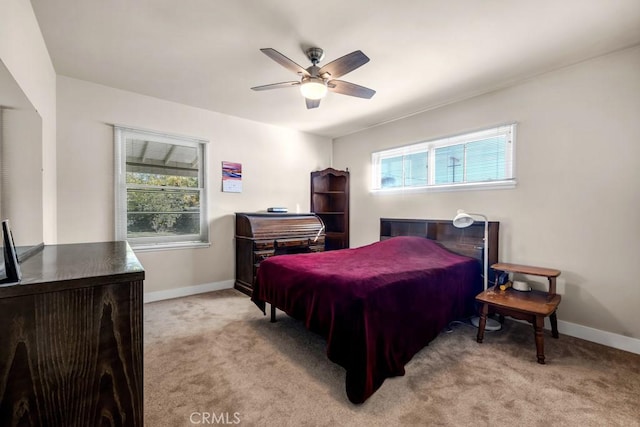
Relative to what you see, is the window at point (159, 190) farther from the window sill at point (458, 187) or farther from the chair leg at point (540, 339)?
the chair leg at point (540, 339)

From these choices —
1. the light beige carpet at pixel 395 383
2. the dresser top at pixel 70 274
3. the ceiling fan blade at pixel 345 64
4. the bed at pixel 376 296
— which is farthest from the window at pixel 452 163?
the dresser top at pixel 70 274

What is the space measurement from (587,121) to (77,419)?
12.6ft

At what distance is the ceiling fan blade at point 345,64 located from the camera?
6.74 feet

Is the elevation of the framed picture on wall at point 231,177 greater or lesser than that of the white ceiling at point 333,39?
lesser

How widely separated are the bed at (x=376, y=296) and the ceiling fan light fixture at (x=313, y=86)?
1.49m

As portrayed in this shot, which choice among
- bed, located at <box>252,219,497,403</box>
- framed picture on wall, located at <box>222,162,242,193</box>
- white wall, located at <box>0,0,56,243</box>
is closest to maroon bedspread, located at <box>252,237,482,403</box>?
bed, located at <box>252,219,497,403</box>

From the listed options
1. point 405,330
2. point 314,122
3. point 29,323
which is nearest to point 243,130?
point 314,122

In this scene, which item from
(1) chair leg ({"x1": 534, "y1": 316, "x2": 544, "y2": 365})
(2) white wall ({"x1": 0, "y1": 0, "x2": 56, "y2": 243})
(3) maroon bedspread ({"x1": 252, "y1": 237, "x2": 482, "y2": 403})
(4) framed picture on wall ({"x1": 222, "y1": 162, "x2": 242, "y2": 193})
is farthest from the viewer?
(4) framed picture on wall ({"x1": 222, "y1": 162, "x2": 242, "y2": 193})

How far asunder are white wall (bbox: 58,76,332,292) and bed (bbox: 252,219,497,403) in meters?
1.43

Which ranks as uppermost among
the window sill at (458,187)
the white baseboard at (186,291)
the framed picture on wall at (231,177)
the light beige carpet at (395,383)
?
the framed picture on wall at (231,177)

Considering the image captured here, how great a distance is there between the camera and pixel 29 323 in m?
0.79

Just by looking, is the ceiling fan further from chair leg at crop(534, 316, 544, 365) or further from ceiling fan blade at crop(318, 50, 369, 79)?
chair leg at crop(534, 316, 544, 365)

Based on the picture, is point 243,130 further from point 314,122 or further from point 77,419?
point 77,419

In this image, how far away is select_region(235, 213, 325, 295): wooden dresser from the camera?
3.77m
